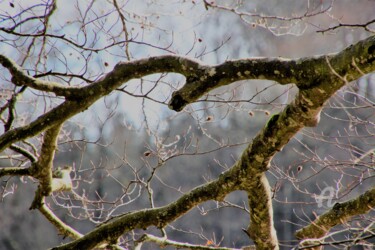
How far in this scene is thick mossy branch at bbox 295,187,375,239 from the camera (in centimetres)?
307

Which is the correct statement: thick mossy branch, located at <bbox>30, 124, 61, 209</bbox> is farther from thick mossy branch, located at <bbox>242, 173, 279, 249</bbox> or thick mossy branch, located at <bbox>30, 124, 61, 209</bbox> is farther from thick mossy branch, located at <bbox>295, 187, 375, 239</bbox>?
thick mossy branch, located at <bbox>295, 187, 375, 239</bbox>

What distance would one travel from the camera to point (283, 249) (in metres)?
8.52

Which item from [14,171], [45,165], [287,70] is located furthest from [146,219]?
[287,70]

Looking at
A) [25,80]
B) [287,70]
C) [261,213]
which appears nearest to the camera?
[287,70]

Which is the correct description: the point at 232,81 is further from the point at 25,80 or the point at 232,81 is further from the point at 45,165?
the point at 45,165

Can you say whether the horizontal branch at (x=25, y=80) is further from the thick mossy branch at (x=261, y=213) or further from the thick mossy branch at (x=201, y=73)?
the thick mossy branch at (x=261, y=213)

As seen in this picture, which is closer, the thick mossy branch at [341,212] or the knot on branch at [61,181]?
the thick mossy branch at [341,212]

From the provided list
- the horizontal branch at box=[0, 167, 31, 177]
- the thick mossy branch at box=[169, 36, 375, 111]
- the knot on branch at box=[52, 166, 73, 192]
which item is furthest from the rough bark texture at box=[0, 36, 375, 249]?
the knot on branch at box=[52, 166, 73, 192]

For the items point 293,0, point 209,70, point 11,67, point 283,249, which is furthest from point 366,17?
point 283,249

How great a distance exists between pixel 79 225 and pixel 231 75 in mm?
7991

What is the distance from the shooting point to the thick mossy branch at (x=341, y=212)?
3.07 metres

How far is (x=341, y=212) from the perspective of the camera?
3244mm

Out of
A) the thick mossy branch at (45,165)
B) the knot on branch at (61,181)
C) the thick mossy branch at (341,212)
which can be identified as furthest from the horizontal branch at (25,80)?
the thick mossy branch at (341,212)

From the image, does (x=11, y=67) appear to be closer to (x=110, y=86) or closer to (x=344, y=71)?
(x=110, y=86)
